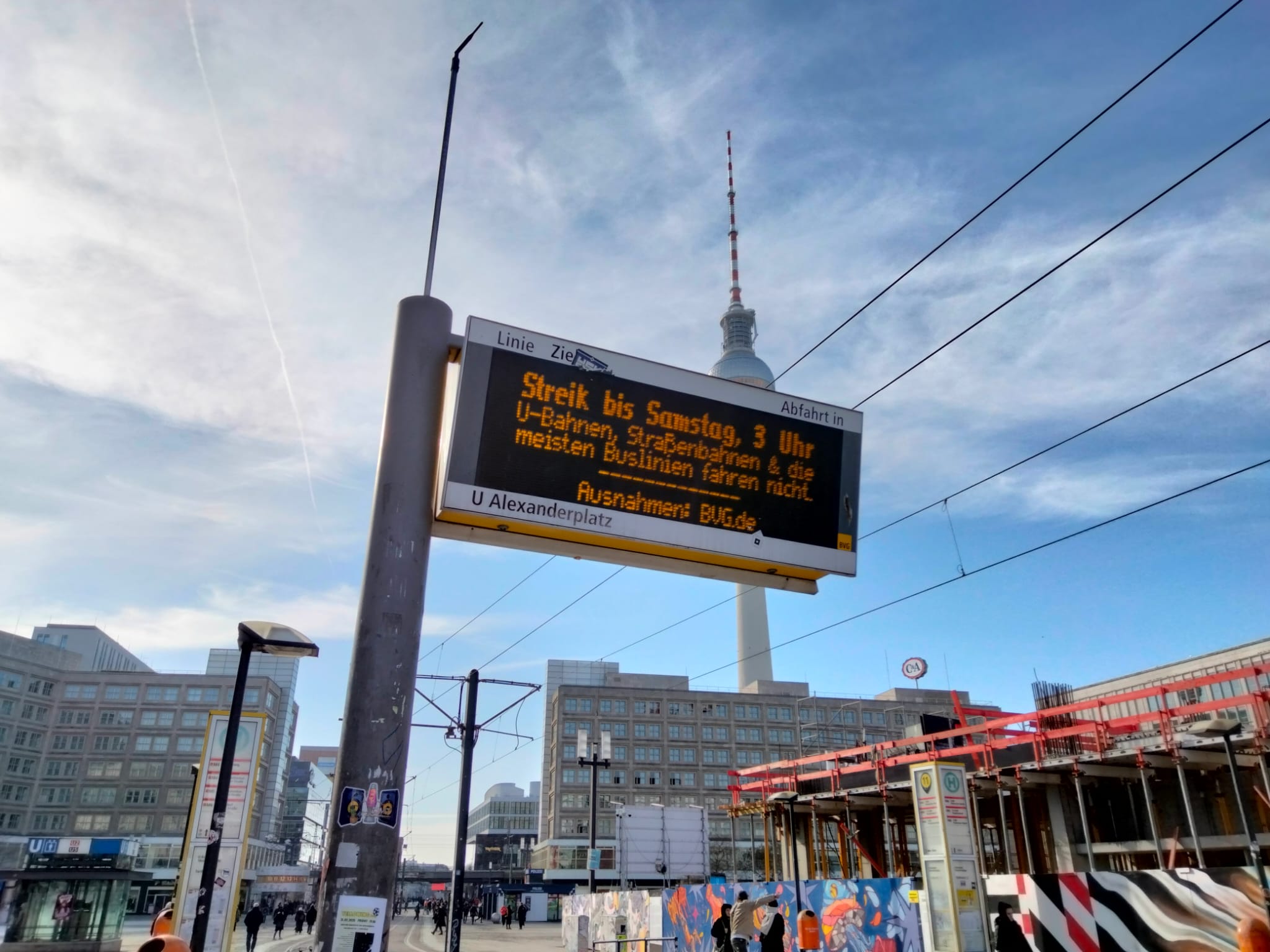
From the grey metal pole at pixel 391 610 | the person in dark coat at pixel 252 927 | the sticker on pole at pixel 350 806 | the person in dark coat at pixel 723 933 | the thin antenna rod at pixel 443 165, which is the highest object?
the thin antenna rod at pixel 443 165

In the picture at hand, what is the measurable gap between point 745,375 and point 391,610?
146748mm

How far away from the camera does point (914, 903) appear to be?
1586cm

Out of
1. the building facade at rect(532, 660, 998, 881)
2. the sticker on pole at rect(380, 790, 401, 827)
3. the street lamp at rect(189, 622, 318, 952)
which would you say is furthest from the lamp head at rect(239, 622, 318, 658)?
the building facade at rect(532, 660, 998, 881)

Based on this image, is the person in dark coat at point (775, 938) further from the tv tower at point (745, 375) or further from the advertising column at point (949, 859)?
the tv tower at point (745, 375)

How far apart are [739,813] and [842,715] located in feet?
288

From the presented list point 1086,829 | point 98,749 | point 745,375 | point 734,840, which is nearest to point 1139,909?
point 1086,829

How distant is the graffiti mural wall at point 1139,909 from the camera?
11641 millimetres

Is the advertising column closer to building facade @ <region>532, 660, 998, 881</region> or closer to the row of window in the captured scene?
building facade @ <region>532, 660, 998, 881</region>

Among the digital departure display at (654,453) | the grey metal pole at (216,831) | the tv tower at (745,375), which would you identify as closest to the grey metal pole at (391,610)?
the digital departure display at (654,453)

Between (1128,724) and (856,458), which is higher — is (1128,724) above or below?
below

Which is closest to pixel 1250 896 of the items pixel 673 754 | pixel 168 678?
pixel 673 754

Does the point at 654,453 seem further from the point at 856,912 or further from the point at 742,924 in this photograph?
the point at 856,912

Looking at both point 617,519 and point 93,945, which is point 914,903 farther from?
point 93,945

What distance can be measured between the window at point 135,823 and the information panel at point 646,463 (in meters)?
107
